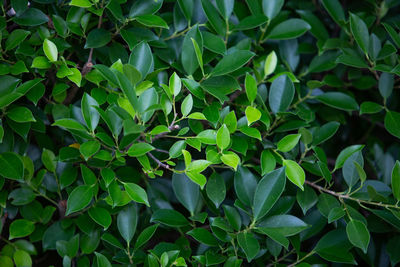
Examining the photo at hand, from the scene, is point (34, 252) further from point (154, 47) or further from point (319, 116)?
point (319, 116)

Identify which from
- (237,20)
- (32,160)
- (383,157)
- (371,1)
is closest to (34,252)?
(32,160)

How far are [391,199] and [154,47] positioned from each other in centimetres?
67

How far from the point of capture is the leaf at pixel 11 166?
34.1 inches

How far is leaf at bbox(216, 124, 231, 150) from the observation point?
2.62ft

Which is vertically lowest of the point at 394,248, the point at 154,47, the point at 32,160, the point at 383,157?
the point at 394,248

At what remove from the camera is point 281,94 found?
988mm

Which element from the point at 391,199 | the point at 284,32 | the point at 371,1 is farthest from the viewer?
the point at 371,1

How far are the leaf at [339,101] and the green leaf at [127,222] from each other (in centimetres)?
56

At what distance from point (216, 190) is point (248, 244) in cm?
15

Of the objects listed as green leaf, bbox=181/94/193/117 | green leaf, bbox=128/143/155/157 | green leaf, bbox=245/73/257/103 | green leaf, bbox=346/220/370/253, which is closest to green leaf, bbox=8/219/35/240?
green leaf, bbox=128/143/155/157

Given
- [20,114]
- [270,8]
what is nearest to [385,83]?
[270,8]

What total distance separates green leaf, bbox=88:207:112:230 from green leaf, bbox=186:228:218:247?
0.60 ft

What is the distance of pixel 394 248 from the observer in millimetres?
1023

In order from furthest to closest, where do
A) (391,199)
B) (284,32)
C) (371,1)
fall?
(371,1) → (284,32) → (391,199)
